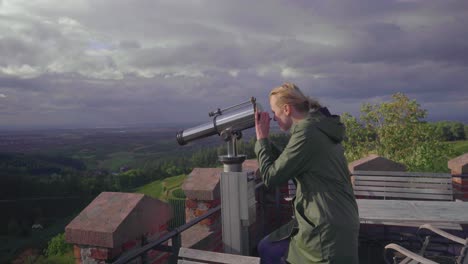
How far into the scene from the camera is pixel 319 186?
65.8 inches

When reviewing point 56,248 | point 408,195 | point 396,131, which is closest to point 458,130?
point 396,131

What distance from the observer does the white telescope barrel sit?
2.25m

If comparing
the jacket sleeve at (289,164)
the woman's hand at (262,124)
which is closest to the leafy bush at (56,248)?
the woman's hand at (262,124)

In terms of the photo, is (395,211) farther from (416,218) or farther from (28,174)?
(28,174)

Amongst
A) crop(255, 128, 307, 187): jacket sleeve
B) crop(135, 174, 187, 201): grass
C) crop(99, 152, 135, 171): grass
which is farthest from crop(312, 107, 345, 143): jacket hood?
crop(99, 152, 135, 171): grass

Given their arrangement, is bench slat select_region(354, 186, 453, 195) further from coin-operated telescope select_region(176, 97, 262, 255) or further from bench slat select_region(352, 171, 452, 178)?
coin-operated telescope select_region(176, 97, 262, 255)

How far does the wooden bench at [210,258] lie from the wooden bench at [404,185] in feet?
10.4

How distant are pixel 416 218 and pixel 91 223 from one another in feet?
9.01

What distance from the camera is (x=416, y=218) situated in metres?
3.06

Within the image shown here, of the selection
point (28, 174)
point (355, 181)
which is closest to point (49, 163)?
point (28, 174)

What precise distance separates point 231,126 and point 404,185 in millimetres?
3239

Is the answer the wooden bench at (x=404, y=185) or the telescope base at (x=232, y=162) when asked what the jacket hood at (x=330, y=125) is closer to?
the telescope base at (x=232, y=162)

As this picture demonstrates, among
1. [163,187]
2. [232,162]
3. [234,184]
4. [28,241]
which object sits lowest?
[28,241]

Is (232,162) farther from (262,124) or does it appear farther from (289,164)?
(289,164)
